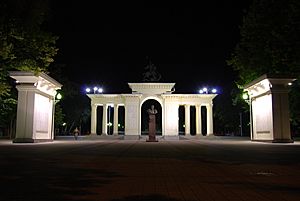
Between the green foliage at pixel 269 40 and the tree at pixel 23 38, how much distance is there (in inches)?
715

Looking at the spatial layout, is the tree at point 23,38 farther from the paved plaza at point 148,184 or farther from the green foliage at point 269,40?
the green foliage at point 269,40

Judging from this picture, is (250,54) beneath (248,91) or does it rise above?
above

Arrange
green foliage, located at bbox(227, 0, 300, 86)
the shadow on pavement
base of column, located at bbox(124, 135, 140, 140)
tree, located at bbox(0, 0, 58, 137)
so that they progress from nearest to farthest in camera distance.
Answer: the shadow on pavement
tree, located at bbox(0, 0, 58, 137)
green foliage, located at bbox(227, 0, 300, 86)
base of column, located at bbox(124, 135, 140, 140)

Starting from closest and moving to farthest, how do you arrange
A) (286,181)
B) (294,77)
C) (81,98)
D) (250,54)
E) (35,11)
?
1. (286,181)
2. (35,11)
3. (294,77)
4. (250,54)
5. (81,98)

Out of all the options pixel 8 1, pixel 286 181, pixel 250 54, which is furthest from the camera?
pixel 250 54

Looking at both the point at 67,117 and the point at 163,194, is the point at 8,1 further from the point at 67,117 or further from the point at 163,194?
the point at 67,117

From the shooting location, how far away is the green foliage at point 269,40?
75.3 ft

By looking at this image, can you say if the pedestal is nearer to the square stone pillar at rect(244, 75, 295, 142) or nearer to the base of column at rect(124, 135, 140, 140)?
the square stone pillar at rect(244, 75, 295, 142)

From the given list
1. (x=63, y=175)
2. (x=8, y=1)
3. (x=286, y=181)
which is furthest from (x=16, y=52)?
(x=286, y=181)

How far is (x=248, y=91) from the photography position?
33438 mm

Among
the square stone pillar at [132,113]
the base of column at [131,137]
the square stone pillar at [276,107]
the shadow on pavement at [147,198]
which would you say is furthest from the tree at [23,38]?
the square stone pillar at [132,113]

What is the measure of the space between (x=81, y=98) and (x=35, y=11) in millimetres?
48737

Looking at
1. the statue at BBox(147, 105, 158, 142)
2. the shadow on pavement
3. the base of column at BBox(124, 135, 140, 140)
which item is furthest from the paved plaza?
the base of column at BBox(124, 135, 140, 140)

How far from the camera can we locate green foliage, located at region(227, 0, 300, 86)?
2294cm
